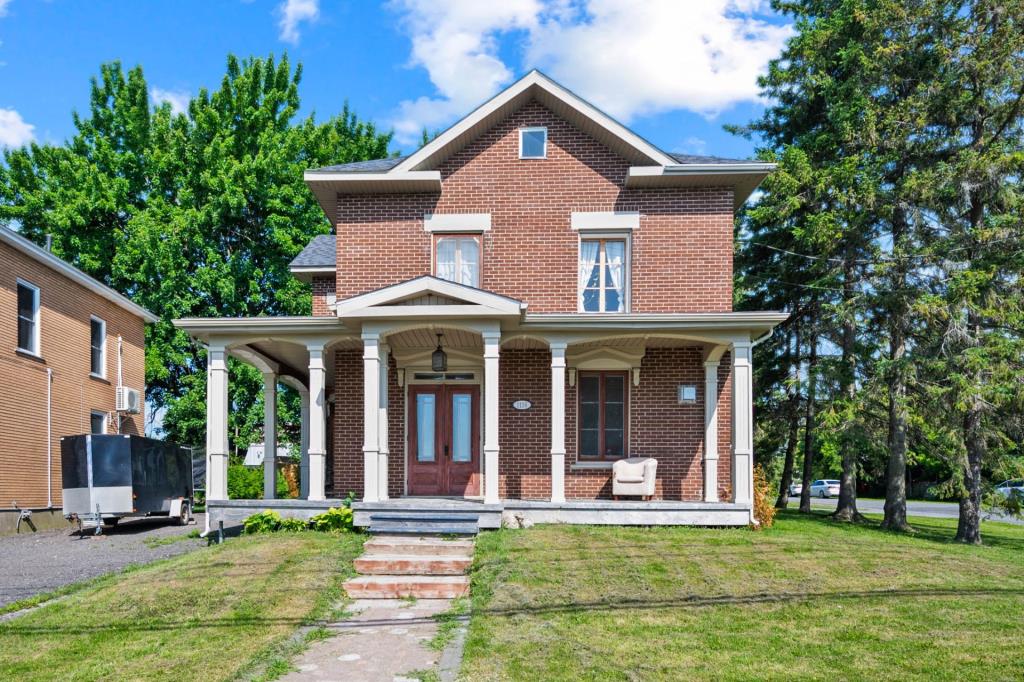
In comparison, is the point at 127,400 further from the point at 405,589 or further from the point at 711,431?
the point at 711,431

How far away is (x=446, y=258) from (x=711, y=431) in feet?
19.1

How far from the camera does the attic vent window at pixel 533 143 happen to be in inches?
617

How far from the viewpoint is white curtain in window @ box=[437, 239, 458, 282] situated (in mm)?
15617

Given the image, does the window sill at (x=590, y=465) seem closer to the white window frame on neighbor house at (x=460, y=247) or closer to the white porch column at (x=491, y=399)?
the white porch column at (x=491, y=399)

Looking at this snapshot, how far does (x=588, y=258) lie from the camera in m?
15.6

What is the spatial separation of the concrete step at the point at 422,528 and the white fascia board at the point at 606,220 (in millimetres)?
6015

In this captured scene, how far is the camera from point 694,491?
15234 millimetres

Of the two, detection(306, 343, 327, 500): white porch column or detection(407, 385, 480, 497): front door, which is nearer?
detection(306, 343, 327, 500): white porch column

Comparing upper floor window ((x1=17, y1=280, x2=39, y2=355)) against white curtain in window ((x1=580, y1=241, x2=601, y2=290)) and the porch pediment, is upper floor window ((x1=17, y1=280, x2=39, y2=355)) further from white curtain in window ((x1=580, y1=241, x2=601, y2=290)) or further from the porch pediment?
white curtain in window ((x1=580, y1=241, x2=601, y2=290))

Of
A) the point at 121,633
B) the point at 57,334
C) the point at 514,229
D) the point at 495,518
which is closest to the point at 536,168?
the point at 514,229

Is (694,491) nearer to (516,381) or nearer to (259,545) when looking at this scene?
(516,381)

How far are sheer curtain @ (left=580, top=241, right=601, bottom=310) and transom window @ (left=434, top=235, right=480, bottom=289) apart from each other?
1945 mm

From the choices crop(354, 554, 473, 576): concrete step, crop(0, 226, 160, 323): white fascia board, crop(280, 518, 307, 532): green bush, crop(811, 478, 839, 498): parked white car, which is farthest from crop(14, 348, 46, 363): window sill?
crop(811, 478, 839, 498): parked white car

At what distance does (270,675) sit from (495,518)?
635 centimetres
